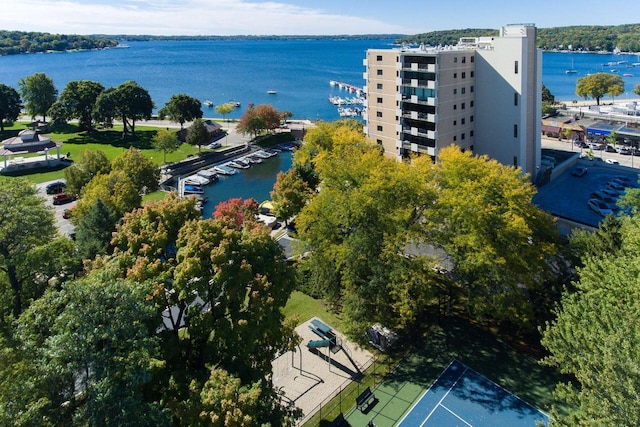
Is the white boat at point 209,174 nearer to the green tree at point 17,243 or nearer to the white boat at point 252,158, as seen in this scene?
the white boat at point 252,158

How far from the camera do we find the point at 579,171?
41219 mm

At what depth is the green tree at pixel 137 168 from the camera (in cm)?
3603

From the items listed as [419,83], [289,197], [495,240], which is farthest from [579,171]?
[495,240]

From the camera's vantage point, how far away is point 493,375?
1844 cm

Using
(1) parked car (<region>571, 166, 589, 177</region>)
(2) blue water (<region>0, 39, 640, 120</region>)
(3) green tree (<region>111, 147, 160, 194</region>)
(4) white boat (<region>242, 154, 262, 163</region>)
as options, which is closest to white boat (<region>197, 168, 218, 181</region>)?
(4) white boat (<region>242, 154, 262, 163</region>)

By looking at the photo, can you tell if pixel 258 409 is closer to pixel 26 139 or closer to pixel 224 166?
pixel 224 166

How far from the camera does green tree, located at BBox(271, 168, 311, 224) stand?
32.9 m

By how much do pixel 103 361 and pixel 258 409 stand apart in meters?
4.16

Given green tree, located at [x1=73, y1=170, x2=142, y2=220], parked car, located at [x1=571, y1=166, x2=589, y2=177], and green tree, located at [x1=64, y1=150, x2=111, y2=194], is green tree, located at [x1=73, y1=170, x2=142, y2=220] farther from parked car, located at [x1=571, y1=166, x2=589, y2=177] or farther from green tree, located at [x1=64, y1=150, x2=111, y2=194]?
parked car, located at [x1=571, y1=166, x2=589, y2=177]

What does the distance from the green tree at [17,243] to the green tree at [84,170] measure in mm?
15784

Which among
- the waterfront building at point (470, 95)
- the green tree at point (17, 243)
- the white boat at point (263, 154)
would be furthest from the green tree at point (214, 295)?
the white boat at point (263, 154)

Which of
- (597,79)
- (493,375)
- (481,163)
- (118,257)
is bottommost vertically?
(493,375)

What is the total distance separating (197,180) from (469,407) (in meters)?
35.9

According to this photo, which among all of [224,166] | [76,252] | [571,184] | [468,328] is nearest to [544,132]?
[571,184]
